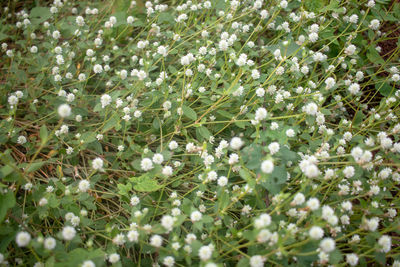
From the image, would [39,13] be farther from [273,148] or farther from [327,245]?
[327,245]

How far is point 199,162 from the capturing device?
1779 mm

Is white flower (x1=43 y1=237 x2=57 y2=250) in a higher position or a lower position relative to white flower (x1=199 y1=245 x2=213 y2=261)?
higher

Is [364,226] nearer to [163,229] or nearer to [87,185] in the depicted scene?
[163,229]

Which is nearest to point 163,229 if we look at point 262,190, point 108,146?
point 262,190

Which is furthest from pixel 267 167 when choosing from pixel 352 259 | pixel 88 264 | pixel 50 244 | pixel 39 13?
pixel 39 13

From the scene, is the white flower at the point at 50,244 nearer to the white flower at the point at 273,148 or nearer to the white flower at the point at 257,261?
the white flower at the point at 257,261

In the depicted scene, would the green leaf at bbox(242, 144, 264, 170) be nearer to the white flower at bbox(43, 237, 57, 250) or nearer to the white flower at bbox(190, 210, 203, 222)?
the white flower at bbox(190, 210, 203, 222)

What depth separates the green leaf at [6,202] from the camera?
130 cm

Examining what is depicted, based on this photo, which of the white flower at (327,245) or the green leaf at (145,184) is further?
the green leaf at (145,184)

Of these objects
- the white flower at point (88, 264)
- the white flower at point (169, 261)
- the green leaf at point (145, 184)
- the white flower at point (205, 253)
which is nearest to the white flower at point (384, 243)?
the white flower at point (205, 253)

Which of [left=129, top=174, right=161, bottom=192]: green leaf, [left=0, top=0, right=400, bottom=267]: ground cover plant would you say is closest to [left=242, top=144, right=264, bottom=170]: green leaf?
[left=0, top=0, right=400, bottom=267]: ground cover plant

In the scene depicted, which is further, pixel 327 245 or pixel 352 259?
pixel 352 259

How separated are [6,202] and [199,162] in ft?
3.04

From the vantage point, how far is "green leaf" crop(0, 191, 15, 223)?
1.30m
